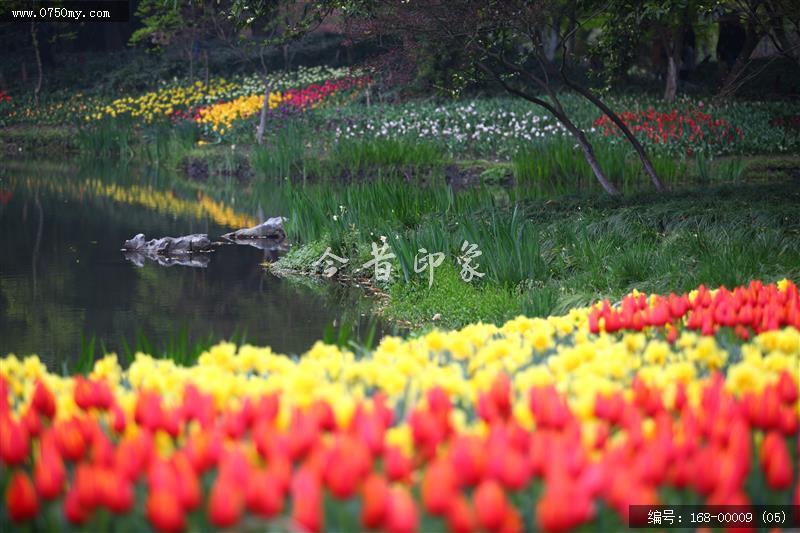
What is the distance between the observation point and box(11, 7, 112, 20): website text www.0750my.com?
98.4 feet

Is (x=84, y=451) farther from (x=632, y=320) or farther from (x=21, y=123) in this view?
(x=21, y=123)

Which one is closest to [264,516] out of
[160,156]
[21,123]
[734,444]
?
[734,444]

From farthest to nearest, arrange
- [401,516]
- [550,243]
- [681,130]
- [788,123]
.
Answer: [788,123]
[681,130]
[550,243]
[401,516]

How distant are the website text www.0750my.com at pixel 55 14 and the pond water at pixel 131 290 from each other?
49.5 ft

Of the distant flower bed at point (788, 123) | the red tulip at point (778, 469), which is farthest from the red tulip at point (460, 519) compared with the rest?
the distant flower bed at point (788, 123)

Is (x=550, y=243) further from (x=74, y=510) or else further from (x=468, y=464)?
(x=74, y=510)

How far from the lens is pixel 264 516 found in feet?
7.39

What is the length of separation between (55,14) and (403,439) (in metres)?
30.9

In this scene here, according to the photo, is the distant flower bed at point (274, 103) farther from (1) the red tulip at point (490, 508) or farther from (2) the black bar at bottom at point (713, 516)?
(1) the red tulip at point (490, 508)

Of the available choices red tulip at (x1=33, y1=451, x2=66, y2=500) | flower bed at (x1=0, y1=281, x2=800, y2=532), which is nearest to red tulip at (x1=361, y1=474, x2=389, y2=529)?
flower bed at (x1=0, y1=281, x2=800, y2=532)

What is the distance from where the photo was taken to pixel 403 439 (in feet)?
8.90

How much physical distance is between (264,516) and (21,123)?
29.8 m

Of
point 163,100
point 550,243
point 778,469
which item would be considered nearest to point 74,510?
point 778,469

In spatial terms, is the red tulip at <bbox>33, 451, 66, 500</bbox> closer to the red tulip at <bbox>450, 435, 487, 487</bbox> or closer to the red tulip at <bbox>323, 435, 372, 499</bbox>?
the red tulip at <bbox>323, 435, 372, 499</bbox>
